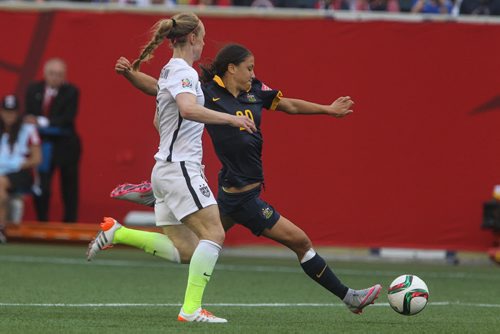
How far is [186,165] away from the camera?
27.0 ft

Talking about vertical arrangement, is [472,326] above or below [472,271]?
above

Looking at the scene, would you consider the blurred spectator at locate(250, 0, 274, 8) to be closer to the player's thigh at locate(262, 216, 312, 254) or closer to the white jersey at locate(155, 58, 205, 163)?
the player's thigh at locate(262, 216, 312, 254)

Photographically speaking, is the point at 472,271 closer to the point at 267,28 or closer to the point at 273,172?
the point at 273,172

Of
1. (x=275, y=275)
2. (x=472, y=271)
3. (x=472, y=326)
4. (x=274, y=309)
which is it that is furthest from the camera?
(x=472, y=271)

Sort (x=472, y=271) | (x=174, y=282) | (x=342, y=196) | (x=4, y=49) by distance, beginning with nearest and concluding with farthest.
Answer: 1. (x=174, y=282)
2. (x=472, y=271)
3. (x=342, y=196)
4. (x=4, y=49)

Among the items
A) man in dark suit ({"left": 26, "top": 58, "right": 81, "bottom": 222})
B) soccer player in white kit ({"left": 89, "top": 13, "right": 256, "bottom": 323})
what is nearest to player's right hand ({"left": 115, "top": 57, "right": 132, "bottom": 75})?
soccer player in white kit ({"left": 89, "top": 13, "right": 256, "bottom": 323})

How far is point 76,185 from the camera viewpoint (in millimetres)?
16578

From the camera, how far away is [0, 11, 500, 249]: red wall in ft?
52.1

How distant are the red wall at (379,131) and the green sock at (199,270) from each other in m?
7.34

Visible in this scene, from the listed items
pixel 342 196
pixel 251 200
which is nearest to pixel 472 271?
pixel 342 196

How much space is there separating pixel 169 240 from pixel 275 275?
15.7 feet

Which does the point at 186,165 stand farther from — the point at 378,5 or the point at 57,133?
the point at 378,5

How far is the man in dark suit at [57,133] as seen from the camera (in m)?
16.4

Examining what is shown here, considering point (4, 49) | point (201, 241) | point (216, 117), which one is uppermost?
point (216, 117)
